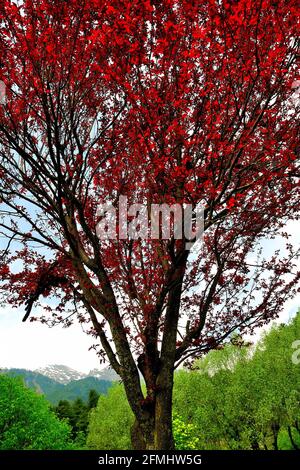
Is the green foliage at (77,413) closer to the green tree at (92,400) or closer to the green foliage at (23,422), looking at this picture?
the green tree at (92,400)

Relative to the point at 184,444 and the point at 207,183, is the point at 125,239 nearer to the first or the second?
the point at 207,183

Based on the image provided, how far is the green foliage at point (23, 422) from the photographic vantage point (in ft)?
74.4

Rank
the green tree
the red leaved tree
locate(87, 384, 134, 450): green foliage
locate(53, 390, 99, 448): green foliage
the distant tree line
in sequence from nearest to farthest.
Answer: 1. the red leaved tree
2. the distant tree line
3. locate(87, 384, 134, 450): green foliage
4. locate(53, 390, 99, 448): green foliage
5. the green tree

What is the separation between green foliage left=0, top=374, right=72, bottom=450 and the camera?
2269 centimetres

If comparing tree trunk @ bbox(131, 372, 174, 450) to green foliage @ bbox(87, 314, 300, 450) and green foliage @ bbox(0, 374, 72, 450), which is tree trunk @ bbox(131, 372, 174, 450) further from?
green foliage @ bbox(87, 314, 300, 450)

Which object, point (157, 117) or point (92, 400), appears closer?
point (157, 117)

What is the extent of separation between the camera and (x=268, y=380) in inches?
1244

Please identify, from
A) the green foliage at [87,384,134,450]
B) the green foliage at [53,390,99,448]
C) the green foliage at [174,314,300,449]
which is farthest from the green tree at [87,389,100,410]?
the green foliage at [174,314,300,449]

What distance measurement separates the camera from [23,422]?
23.3 metres

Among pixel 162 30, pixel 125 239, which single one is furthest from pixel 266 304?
pixel 162 30

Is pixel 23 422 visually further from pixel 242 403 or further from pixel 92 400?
pixel 92 400

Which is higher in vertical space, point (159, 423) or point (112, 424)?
point (159, 423)

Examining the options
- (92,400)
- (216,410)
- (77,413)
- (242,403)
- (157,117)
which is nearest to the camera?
(157,117)

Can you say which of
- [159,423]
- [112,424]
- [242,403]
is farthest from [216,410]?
[159,423]
